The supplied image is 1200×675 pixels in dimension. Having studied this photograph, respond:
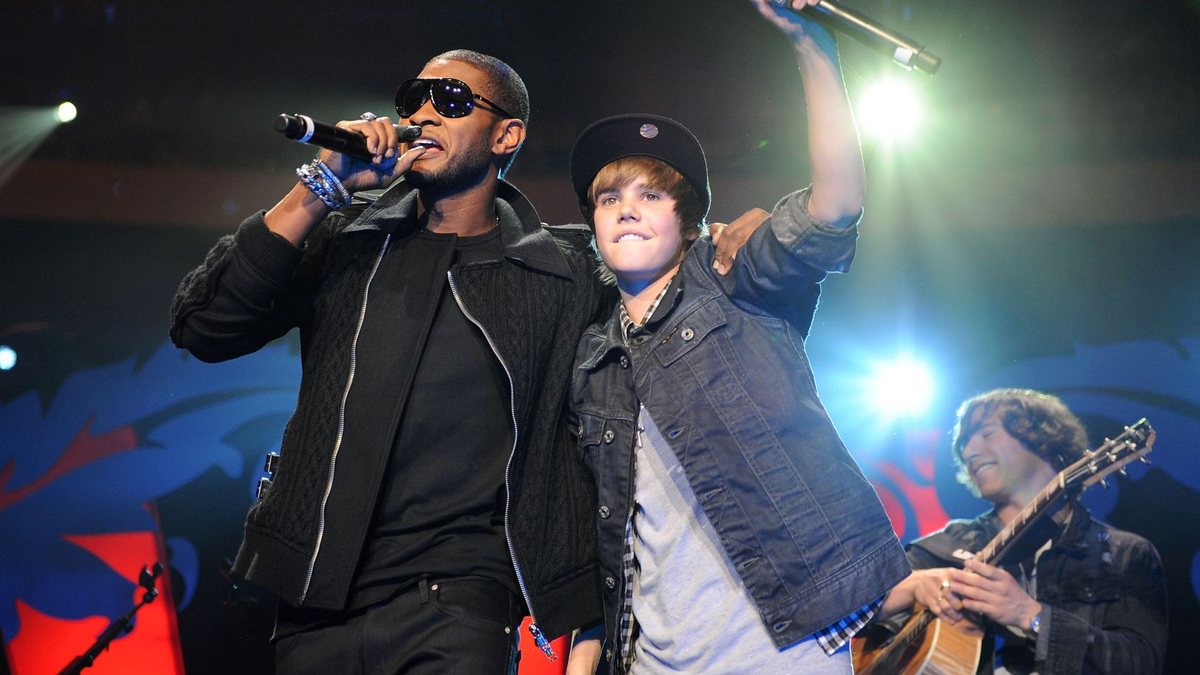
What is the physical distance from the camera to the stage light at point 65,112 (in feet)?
20.7

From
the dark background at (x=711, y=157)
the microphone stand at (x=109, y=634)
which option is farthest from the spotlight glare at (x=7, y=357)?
the microphone stand at (x=109, y=634)

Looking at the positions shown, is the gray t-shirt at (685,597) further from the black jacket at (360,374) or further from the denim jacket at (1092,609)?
the denim jacket at (1092,609)

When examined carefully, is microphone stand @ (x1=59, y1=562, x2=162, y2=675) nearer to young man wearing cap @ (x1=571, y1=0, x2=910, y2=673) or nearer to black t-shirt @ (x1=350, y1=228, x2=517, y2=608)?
black t-shirt @ (x1=350, y1=228, x2=517, y2=608)

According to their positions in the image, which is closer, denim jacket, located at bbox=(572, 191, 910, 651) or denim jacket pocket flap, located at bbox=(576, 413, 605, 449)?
denim jacket, located at bbox=(572, 191, 910, 651)

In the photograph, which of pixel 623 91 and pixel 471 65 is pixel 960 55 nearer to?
pixel 623 91

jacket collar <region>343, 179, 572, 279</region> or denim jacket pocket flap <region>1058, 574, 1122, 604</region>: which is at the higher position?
jacket collar <region>343, 179, 572, 279</region>

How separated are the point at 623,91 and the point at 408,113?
3727 millimetres

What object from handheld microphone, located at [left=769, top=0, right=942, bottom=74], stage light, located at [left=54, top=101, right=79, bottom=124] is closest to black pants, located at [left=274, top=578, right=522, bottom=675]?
handheld microphone, located at [left=769, top=0, right=942, bottom=74]

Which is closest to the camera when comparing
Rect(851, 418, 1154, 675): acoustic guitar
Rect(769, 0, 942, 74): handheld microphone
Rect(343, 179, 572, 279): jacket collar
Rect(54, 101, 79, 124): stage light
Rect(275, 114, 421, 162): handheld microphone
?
Rect(769, 0, 942, 74): handheld microphone

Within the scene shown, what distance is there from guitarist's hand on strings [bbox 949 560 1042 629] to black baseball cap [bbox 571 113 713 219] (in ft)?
7.48

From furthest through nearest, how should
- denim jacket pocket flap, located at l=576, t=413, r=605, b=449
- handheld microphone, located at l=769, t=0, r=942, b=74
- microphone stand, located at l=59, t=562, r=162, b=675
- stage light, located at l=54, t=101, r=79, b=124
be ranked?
stage light, located at l=54, t=101, r=79, b=124 < microphone stand, located at l=59, t=562, r=162, b=675 < denim jacket pocket flap, located at l=576, t=413, r=605, b=449 < handheld microphone, located at l=769, t=0, r=942, b=74

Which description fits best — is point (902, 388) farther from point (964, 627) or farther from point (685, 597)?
point (685, 597)

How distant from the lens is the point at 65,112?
633 centimetres

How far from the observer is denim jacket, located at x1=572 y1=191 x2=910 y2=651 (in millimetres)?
1900
